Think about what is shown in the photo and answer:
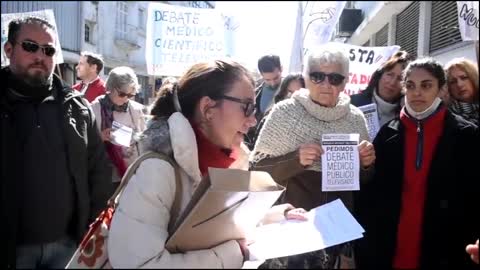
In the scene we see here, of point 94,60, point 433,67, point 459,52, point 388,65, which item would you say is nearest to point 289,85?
point 388,65

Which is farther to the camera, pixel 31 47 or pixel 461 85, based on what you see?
pixel 461 85

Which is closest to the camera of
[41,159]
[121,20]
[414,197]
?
[41,159]

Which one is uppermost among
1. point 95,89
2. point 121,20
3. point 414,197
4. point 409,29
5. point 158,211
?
point 121,20

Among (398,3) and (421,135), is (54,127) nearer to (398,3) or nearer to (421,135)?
(421,135)

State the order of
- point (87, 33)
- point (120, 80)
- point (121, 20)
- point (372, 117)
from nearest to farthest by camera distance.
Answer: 1. point (372, 117)
2. point (120, 80)
3. point (87, 33)
4. point (121, 20)

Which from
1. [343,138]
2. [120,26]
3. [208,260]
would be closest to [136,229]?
[208,260]

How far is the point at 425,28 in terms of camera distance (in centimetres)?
924

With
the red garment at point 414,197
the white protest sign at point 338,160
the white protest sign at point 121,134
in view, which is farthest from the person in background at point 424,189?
the white protest sign at point 121,134

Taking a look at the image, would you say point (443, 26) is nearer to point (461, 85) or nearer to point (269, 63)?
point (269, 63)

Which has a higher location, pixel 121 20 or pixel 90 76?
pixel 121 20

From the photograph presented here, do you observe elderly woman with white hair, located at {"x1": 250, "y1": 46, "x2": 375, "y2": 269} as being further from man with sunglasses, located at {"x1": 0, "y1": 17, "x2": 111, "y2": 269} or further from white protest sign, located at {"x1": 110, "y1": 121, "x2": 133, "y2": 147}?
white protest sign, located at {"x1": 110, "y1": 121, "x2": 133, "y2": 147}

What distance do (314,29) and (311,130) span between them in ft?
9.74

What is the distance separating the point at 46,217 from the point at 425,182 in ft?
6.84

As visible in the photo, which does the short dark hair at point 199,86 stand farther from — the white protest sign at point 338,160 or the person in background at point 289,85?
the person in background at point 289,85
